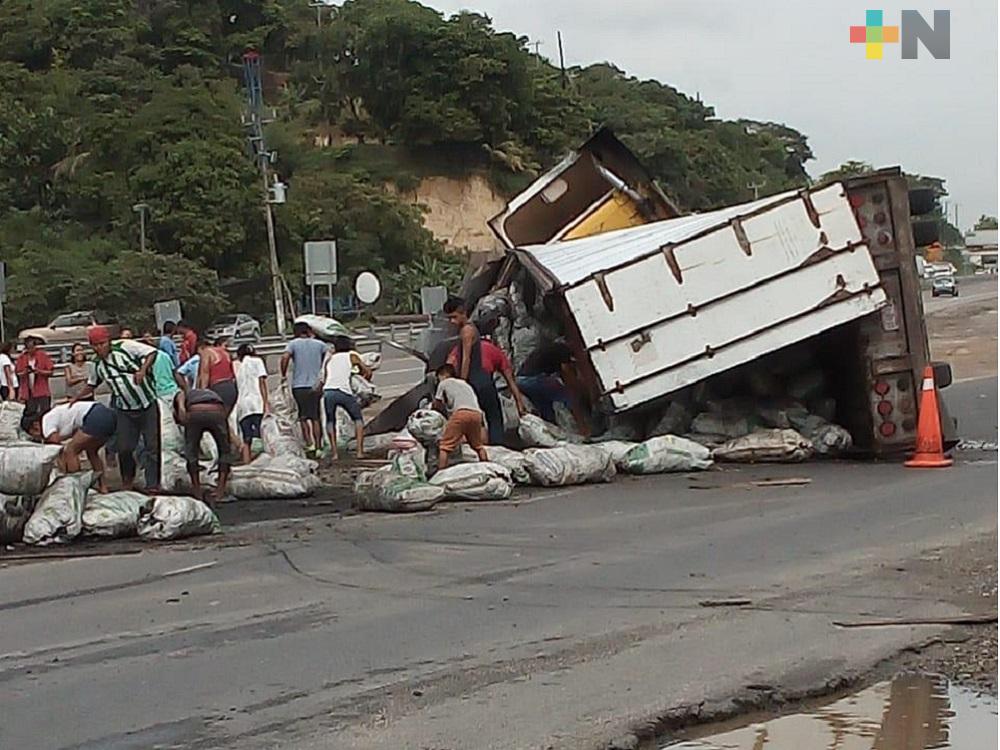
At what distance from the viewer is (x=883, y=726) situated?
6000mm

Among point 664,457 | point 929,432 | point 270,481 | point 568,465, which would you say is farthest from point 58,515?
point 929,432

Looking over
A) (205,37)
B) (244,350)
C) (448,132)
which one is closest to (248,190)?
(448,132)

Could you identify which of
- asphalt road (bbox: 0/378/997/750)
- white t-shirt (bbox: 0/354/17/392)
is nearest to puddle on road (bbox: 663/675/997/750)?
asphalt road (bbox: 0/378/997/750)

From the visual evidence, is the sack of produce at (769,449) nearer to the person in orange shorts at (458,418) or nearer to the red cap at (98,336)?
the person in orange shorts at (458,418)

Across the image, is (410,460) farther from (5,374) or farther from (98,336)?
(5,374)

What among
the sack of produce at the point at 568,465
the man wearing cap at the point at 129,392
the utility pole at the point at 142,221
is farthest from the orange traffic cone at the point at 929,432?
the utility pole at the point at 142,221

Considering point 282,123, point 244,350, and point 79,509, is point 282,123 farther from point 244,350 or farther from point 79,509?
point 79,509

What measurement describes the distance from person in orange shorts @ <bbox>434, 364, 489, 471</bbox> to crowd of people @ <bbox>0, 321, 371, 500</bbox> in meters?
1.75

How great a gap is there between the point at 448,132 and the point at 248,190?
1817cm

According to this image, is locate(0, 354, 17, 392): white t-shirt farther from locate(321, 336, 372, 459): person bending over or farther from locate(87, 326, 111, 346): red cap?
locate(87, 326, 111, 346): red cap

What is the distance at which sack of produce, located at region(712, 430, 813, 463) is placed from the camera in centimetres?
1469

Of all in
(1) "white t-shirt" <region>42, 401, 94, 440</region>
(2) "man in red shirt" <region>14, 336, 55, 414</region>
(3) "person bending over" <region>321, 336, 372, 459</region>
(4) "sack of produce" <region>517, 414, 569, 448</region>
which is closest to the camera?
(1) "white t-shirt" <region>42, 401, 94, 440</region>

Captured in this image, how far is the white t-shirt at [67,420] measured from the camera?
13.1 metres

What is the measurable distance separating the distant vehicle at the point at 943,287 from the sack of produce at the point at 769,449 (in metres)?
46.4
